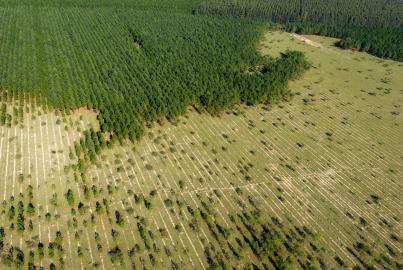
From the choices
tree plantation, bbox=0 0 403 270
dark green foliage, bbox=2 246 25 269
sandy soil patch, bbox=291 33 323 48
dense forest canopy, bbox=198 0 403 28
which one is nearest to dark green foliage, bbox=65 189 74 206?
tree plantation, bbox=0 0 403 270

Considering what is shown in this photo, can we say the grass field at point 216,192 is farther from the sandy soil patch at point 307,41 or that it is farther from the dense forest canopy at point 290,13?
the dense forest canopy at point 290,13

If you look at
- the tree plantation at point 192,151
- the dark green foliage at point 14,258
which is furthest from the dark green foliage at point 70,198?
the dark green foliage at point 14,258

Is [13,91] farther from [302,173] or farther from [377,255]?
[377,255]

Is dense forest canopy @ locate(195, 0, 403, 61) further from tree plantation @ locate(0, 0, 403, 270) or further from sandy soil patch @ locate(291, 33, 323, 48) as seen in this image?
tree plantation @ locate(0, 0, 403, 270)

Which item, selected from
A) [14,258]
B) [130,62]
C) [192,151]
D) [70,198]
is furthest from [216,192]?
[130,62]

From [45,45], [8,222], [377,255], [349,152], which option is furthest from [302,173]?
[45,45]

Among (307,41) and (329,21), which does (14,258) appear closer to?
(307,41)
